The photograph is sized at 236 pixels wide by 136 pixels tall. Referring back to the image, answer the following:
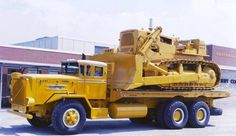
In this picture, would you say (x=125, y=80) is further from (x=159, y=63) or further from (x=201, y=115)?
(x=201, y=115)

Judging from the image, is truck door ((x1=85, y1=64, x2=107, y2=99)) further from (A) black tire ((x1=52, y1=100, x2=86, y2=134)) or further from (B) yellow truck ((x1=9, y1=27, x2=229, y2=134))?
(A) black tire ((x1=52, y1=100, x2=86, y2=134))

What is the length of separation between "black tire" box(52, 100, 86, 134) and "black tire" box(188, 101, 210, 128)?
16.9 feet

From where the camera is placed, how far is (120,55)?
1579 cm

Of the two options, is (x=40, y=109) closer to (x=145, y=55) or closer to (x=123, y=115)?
(x=123, y=115)

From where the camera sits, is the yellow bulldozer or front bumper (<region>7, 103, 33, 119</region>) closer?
front bumper (<region>7, 103, 33, 119</region>)

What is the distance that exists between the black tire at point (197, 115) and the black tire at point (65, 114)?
5.14 meters

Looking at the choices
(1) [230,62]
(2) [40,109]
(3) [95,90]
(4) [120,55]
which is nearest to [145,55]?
(4) [120,55]

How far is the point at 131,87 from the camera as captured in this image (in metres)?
15.1

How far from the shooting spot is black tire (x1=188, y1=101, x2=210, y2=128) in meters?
16.8

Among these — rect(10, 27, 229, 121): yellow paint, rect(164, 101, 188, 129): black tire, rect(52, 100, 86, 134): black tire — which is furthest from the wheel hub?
rect(52, 100, 86, 134): black tire

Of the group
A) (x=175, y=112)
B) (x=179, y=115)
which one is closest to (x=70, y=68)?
(x=175, y=112)

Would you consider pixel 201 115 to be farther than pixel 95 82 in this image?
Yes

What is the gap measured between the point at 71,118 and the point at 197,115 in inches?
238

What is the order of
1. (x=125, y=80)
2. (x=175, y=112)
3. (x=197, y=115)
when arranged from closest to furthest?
(x=125, y=80) → (x=175, y=112) → (x=197, y=115)
